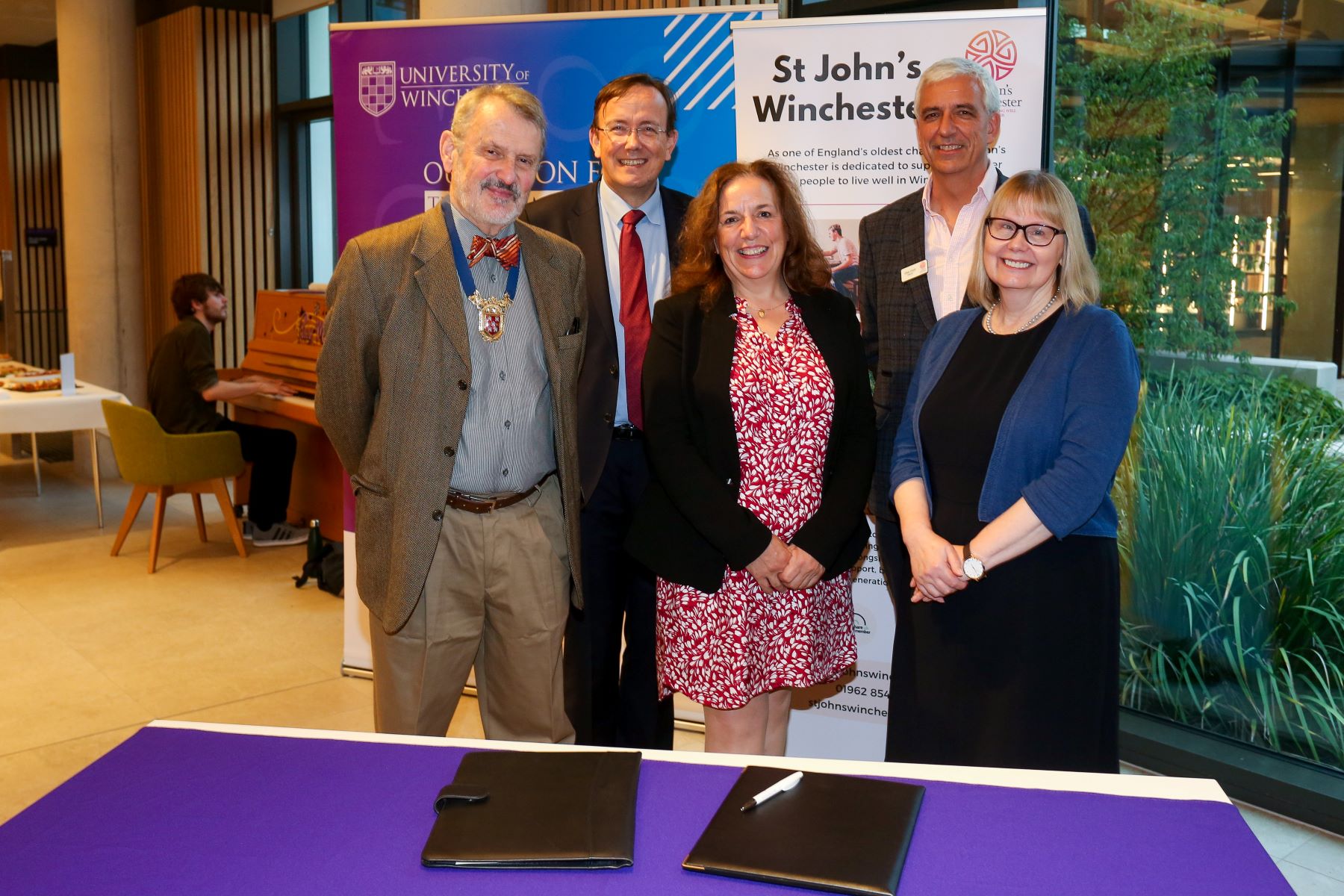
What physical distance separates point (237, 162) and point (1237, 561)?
8231mm

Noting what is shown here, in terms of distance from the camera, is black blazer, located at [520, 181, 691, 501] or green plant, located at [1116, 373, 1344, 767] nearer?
black blazer, located at [520, 181, 691, 501]

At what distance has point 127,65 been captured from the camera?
30.3 ft

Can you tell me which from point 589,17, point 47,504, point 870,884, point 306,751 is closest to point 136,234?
point 47,504

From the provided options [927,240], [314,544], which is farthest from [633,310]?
[314,544]

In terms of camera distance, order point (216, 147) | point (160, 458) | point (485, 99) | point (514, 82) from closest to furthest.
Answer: point (485, 99)
point (514, 82)
point (160, 458)
point (216, 147)

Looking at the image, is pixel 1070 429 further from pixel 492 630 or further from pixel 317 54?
pixel 317 54

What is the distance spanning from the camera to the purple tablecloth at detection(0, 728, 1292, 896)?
4.59ft

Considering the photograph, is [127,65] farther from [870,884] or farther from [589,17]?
[870,884]

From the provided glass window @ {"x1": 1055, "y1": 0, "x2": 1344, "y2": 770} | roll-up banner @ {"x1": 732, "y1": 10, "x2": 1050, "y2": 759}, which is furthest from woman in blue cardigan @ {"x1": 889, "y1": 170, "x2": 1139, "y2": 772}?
glass window @ {"x1": 1055, "y1": 0, "x2": 1344, "y2": 770}

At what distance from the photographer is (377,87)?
4.15 m

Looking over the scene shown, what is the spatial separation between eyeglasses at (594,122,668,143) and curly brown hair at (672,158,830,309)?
37 cm

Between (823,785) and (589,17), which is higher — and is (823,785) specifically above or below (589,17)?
below

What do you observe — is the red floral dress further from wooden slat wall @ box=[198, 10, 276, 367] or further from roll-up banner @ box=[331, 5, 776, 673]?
wooden slat wall @ box=[198, 10, 276, 367]

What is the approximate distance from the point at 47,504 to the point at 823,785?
825 cm
